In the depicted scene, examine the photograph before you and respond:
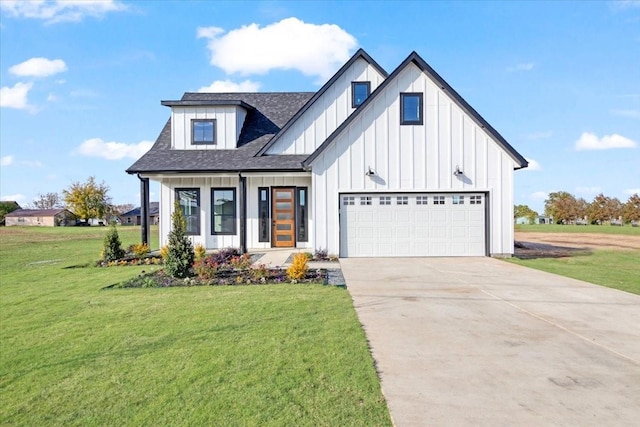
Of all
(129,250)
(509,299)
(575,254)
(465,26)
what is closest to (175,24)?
(129,250)

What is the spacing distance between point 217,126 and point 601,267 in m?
14.5

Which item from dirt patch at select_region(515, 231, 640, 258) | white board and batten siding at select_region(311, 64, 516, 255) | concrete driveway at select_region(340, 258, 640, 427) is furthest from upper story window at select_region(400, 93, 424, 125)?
concrete driveway at select_region(340, 258, 640, 427)

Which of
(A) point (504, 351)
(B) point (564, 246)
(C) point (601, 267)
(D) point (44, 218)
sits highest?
(D) point (44, 218)

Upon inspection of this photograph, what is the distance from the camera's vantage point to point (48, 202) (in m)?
90.1

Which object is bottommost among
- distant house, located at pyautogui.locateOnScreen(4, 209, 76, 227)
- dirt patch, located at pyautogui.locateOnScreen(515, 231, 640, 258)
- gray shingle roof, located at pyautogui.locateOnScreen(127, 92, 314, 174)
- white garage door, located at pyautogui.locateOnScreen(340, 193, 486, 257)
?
dirt patch, located at pyautogui.locateOnScreen(515, 231, 640, 258)

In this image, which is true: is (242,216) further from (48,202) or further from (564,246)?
(48,202)

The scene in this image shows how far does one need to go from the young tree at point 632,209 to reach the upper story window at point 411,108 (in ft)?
158

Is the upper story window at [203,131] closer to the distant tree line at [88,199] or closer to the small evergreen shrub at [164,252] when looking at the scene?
the small evergreen shrub at [164,252]

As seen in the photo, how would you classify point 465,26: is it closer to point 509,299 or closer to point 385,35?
point 385,35

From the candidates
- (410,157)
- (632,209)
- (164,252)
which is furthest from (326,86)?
(632,209)

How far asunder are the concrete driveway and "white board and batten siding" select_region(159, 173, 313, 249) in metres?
8.47

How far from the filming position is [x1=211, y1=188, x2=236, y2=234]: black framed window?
672 inches

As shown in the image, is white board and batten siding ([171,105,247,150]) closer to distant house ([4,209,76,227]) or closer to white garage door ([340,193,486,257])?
white garage door ([340,193,486,257])

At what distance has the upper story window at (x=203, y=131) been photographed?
17.6m
